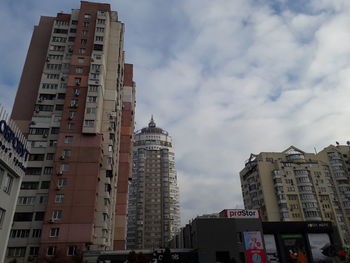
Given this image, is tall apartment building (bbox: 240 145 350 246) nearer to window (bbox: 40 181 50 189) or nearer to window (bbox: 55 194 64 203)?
window (bbox: 55 194 64 203)

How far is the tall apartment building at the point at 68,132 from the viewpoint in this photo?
42656 mm

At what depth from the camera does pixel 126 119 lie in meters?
77.2

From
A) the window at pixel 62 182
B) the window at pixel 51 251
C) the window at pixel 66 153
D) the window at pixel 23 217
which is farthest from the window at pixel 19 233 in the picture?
the window at pixel 66 153

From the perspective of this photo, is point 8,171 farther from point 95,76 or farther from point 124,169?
point 124,169

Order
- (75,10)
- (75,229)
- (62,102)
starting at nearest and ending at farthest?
(75,229) → (62,102) → (75,10)

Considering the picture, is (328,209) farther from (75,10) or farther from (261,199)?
(75,10)

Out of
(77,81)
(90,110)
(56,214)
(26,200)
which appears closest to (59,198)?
(56,214)

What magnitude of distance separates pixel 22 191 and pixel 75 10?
146 ft

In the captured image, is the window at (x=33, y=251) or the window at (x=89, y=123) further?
the window at (x=89, y=123)

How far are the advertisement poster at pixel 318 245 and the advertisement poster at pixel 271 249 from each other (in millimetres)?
6355

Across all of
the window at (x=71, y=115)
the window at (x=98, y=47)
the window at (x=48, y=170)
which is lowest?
the window at (x=48, y=170)

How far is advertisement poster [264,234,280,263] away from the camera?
1741 inches

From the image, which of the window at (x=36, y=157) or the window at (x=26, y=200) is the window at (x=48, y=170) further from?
the window at (x=26, y=200)

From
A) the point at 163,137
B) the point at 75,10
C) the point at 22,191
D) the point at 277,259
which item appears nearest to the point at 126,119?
the point at 75,10
